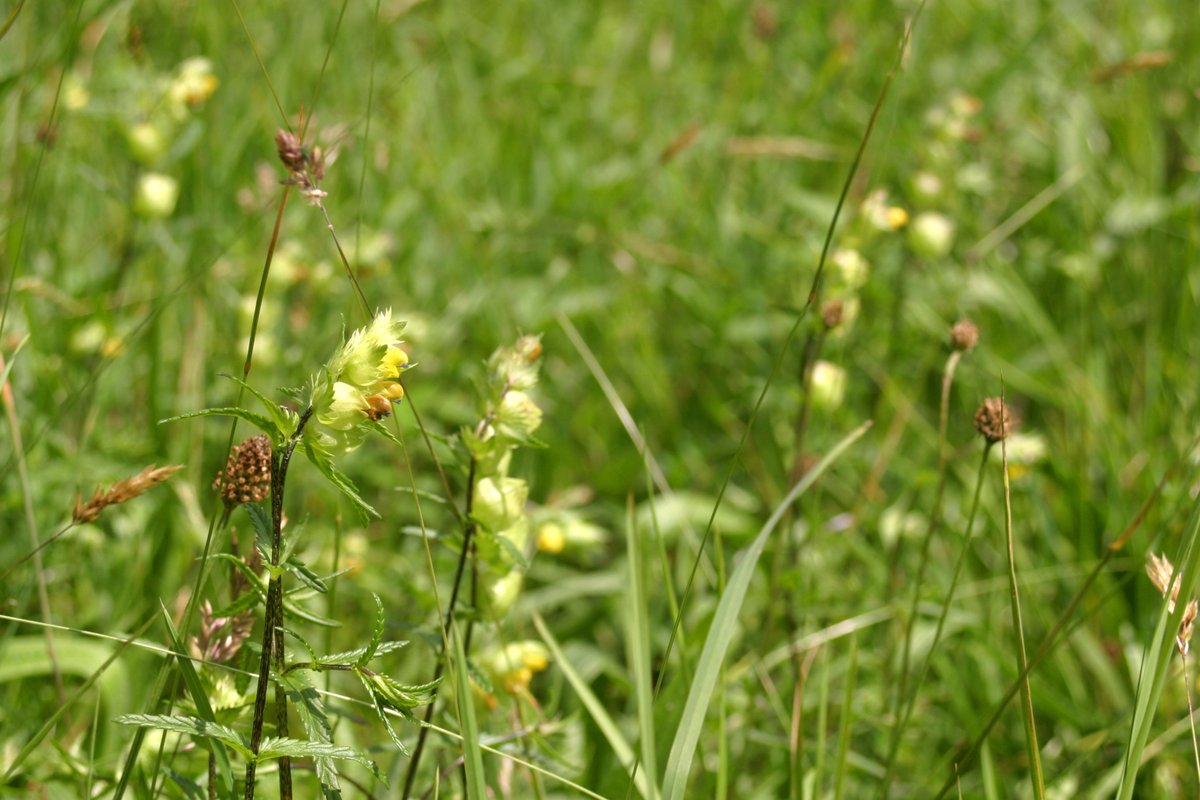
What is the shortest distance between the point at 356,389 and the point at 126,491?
0.29 m

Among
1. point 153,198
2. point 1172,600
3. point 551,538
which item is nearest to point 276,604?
point 551,538

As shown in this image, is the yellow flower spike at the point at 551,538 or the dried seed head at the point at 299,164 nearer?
the dried seed head at the point at 299,164

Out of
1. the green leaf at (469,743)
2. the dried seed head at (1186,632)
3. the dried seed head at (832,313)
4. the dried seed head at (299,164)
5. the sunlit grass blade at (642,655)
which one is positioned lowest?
the sunlit grass blade at (642,655)

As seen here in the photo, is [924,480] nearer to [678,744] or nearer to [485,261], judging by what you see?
[678,744]

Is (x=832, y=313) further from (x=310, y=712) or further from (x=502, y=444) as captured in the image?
(x=310, y=712)

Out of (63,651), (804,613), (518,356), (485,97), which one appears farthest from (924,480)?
(485,97)

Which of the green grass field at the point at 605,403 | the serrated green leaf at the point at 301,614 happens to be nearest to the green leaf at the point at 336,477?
the green grass field at the point at 605,403

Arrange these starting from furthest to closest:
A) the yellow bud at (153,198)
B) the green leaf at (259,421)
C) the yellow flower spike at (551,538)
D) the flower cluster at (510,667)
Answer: the yellow bud at (153,198) → the yellow flower spike at (551,538) → the flower cluster at (510,667) → the green leaf at (259,421)

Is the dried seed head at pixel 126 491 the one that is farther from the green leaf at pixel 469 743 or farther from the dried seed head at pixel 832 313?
the dried seed head at pixel 832 313

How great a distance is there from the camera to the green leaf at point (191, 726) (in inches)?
40.1

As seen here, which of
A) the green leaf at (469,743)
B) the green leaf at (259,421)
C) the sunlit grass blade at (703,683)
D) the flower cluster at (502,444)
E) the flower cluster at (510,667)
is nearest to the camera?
the green leaf at (259,421)

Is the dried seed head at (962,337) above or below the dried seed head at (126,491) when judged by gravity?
below

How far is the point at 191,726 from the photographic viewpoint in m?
1.07

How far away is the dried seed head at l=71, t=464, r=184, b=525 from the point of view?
117 centimetres
